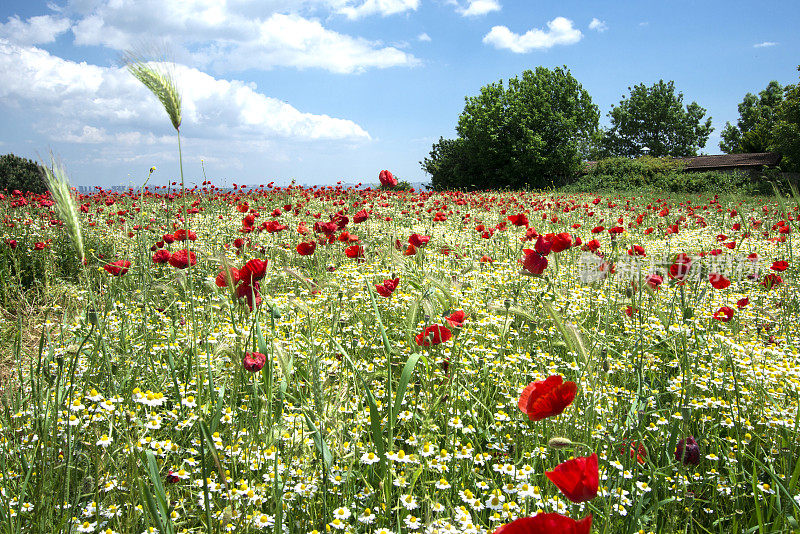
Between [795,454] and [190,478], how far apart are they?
2.55 m

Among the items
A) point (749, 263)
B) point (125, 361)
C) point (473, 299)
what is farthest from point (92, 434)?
point (749, 263)

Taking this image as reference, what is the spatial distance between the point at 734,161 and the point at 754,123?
61.3 feet

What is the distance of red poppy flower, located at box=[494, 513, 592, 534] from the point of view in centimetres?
67

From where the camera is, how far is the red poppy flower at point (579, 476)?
1015mm

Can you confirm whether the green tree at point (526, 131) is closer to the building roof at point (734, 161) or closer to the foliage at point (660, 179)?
the foliage at point (660, 179)

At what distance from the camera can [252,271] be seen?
74.5 inches

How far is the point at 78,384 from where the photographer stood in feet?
8.01

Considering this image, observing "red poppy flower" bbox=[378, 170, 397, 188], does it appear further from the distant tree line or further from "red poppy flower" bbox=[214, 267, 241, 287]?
the distant tree line

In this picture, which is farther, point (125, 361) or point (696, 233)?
point (696, 233)

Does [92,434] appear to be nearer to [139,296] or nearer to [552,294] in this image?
[139,296]

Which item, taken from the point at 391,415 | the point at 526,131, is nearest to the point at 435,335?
the point at 391,415

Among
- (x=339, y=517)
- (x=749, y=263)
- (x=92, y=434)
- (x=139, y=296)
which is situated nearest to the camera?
(x=339, y=517)

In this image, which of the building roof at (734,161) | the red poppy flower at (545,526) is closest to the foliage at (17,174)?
the red poppy flower at (545,526)

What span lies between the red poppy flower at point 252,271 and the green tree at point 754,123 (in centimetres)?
6597
